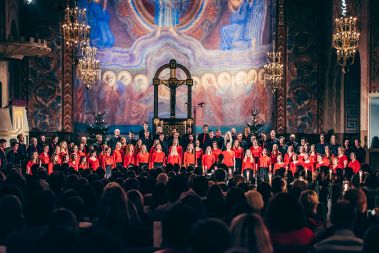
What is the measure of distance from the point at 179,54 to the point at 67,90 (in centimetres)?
750

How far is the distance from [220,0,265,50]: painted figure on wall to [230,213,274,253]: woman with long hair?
3014 cm

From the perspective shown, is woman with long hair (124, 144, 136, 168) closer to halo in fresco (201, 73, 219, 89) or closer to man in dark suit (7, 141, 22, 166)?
man in dark suit (7, 141, 22, 166)

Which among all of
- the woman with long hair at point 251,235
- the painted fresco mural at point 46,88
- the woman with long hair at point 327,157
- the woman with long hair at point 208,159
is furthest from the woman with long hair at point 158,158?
the woman with long hair at point 251,235

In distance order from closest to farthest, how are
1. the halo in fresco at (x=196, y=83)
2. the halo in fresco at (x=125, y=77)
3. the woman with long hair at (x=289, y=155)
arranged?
the woman with long hair at (x=289, y=155), the halo in fresco at (x=125, y=77), the halo in fresco at (x=196, y=83)

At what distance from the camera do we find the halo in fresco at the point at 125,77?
122 feet

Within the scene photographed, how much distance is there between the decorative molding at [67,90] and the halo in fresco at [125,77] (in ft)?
14.2

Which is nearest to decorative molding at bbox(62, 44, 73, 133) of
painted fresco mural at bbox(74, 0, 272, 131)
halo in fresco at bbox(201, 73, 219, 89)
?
painted fresco mural at bbox(74, 0, 272, 131)

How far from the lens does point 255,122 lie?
34.2m

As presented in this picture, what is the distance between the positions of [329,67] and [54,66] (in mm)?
13922

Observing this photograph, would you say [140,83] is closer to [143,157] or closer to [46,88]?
[46,88]

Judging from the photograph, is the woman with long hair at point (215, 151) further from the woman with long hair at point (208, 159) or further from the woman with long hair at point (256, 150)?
the woman with long hair at point (256, 150)

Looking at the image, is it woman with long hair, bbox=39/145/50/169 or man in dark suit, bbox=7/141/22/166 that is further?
woman with long hair, bbox=39/145/50/169

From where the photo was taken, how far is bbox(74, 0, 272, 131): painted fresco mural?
36188 millimetres

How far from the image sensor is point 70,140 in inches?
1307
